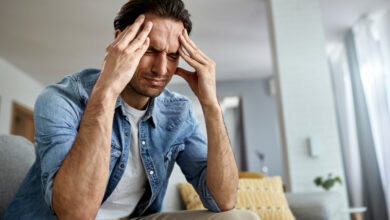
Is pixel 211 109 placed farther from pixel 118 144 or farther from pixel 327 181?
pixel 327 181

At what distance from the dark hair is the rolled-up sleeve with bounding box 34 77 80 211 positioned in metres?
0.31

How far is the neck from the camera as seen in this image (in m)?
1.08

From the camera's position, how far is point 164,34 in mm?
1009

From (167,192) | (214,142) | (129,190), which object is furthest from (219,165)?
(167,192)

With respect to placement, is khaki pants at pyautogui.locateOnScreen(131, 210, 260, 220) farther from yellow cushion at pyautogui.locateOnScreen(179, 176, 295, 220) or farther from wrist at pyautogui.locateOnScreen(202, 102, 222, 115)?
yellow cushion at pyautogui.locateOnScreen(179, 176, 295, 220)

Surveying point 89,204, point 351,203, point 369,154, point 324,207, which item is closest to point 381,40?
point 369,154

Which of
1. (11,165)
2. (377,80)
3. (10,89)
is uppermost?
(10,89)

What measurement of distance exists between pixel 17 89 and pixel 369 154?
→ 223 inches

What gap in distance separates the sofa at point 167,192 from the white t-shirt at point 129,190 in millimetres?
420

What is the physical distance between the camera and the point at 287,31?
10.0 ft

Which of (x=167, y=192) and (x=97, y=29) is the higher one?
(x=97, y=29)

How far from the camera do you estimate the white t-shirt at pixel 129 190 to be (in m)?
1.00

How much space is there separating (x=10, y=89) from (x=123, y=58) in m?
5.44

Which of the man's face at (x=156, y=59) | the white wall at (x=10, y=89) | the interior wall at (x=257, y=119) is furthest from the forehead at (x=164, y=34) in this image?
the interior wall at (x=257, y=119)
